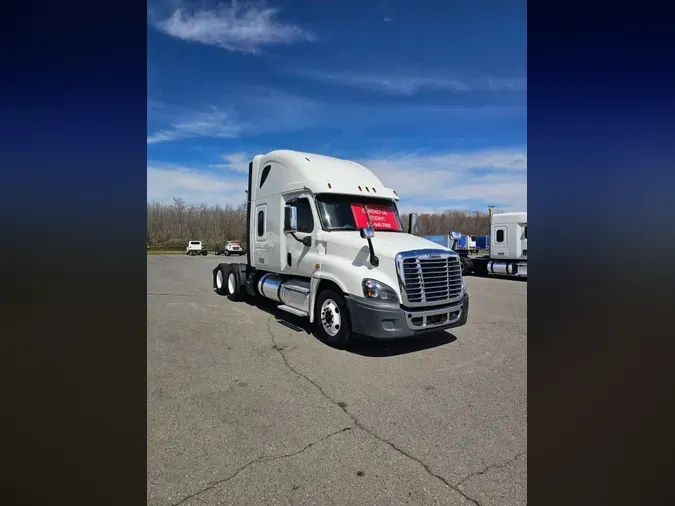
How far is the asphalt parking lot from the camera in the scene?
198 centimetres

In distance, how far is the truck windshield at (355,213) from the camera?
580cm

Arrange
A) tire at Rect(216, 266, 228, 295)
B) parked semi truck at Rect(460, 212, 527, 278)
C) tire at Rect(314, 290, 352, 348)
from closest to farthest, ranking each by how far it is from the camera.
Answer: tire at Rect(314, 290, 352, 348)
tire at Rect(216, 266, 228, 295)
parked semi truck at Rect(460, 212, 527, 278)

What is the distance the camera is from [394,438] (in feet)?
8.20

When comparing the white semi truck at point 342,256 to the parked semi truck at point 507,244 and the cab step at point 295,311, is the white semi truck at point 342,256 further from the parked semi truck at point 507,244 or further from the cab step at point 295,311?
the parked semi truck at point 507,244

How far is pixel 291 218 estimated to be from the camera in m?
6.00

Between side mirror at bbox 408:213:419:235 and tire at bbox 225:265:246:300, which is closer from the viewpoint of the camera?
side mirror at bbox 408:213:419:235

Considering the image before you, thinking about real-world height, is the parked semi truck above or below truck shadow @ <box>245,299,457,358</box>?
above

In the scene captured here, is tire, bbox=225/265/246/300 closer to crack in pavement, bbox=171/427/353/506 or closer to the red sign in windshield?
the red sign in windshield

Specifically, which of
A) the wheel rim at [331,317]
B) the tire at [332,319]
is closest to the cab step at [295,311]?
the tire at [332,319]

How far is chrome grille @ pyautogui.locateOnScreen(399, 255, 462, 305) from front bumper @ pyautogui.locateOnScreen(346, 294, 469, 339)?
0.60 feet

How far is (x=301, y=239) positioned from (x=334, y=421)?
3.67 metres

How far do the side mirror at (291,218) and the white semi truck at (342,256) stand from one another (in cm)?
2

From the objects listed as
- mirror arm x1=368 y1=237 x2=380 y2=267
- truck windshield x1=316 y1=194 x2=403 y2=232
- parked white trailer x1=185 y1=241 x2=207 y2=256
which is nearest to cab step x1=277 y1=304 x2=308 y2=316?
truck windshield x1=316 y1=194 x2=403 y2=232
